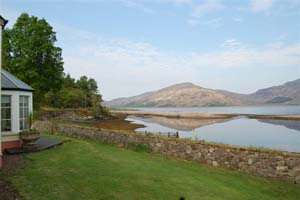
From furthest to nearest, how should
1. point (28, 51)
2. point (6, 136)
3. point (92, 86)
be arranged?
1. point (92, 86)
2. point (28, 51)
3. point (6, 136)

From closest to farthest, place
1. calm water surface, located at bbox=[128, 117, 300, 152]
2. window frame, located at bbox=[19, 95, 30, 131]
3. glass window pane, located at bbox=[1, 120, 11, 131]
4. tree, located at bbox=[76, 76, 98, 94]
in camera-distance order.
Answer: glass window pane, located at bbox=[1, 120, 11, 131], window frame, located at bbox=[19, 95, 30, 131], calm water surface, located at bbox=[128, 117, 300, 152], tree, located at bbox=[76, 76, 98, 94]

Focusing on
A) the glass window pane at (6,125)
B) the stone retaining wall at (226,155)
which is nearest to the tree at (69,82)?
the stone retaining wall at (226,155)

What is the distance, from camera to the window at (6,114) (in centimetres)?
1054

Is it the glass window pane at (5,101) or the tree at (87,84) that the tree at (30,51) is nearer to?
the glass window pane at (5,101)

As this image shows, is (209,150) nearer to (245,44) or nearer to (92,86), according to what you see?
(245,44)

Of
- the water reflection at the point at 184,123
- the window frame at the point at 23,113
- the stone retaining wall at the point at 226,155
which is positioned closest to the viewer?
the stone retaining wall at the point at 226,155

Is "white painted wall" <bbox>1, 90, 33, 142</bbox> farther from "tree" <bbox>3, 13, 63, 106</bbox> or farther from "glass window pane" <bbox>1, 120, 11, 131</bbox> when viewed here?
"tree" <bbox>3, 13, 63, 106</bbox>

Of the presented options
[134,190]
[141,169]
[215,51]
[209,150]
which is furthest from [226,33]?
[134,190]

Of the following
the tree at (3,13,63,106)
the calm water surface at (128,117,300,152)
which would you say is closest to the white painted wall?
the calm water surface at (128,117,300,152)

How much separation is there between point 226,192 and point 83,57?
34702 mm

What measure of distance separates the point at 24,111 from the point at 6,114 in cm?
94

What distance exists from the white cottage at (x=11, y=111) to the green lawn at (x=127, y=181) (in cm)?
169

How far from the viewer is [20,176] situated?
685 centimetres

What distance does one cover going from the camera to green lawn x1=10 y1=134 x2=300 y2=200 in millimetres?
5961
